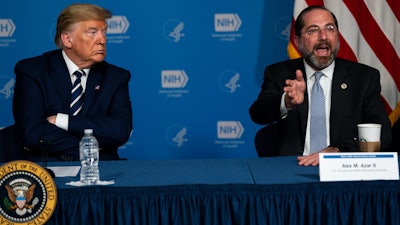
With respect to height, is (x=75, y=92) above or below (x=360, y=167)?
above

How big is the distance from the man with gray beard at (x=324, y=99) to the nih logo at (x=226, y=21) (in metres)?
1.37

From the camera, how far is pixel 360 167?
2.33 meters

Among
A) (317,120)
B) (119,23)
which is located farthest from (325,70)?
(119,23)

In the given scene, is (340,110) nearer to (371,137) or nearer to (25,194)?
(371,137)

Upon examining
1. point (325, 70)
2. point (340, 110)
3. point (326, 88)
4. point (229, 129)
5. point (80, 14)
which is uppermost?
point (80, 14)

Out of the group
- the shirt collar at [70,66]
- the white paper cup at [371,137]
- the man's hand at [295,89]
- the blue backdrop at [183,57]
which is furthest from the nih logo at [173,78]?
the white paper cup at [371,137]

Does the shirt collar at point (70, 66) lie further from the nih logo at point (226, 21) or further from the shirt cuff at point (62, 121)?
the nih logo at point (226, 21)

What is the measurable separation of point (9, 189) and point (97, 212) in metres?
0.32

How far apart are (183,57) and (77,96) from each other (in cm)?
167

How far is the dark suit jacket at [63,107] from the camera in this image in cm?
329

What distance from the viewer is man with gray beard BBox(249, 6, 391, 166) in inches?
139

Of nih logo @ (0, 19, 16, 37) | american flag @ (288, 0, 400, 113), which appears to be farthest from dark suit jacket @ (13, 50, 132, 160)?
american flag @ (288, 0, 400, 113)

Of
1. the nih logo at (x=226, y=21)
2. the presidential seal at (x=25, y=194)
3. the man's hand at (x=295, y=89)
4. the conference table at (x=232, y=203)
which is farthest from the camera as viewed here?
the nih logo at (x=226, y=21)

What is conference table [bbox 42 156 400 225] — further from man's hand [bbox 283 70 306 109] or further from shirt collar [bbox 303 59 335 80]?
shirt collar [bbox 303 59 335 80]
